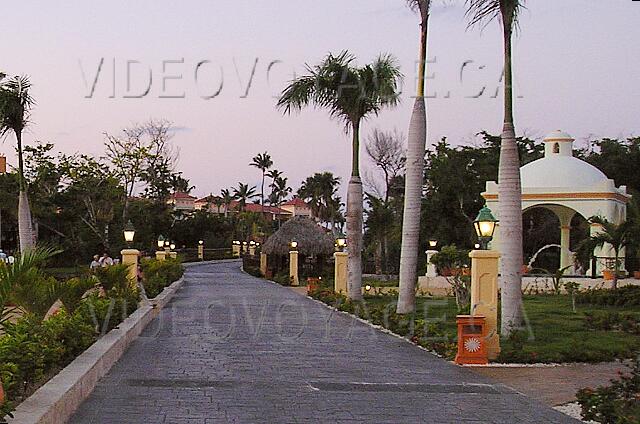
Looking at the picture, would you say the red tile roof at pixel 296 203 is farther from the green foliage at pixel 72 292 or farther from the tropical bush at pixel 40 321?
the green foliage at pixel 72 292

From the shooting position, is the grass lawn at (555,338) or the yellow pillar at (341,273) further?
the yellow pillar at (341,273)

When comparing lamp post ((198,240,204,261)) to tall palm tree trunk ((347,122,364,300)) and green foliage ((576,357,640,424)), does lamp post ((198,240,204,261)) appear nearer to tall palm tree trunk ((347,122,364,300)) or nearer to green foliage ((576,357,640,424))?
tall palm tree trunk ((347,122,364,300))

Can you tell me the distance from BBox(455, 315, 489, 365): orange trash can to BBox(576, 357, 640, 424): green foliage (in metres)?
4.85

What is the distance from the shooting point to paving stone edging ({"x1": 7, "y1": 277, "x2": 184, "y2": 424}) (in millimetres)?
7320

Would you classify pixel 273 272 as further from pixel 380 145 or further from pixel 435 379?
pixel 435 379

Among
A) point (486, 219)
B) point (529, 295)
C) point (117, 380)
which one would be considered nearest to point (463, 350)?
point (486, 219)

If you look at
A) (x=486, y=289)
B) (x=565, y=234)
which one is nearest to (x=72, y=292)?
(x=486, y=289)

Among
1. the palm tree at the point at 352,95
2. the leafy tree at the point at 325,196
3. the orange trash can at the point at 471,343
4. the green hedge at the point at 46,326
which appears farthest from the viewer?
the leafy tree at the point at 325,196

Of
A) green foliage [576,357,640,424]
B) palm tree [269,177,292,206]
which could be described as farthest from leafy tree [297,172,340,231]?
green foliage [576,357,640,424]

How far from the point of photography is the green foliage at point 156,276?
27.1 m

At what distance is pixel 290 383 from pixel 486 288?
4.03 meters

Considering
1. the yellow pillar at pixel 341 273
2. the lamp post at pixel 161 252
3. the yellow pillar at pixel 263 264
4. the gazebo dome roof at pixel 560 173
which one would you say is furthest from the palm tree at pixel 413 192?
the yellow pillar at pixel 263 264

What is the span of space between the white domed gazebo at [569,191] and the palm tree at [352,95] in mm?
8126

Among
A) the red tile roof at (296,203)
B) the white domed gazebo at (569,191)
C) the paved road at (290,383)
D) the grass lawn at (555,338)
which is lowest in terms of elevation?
the paved road at (290,383)
